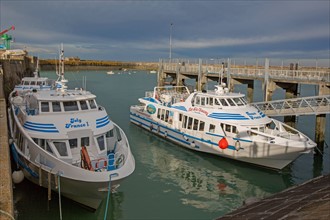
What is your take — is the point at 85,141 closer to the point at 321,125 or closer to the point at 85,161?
the point at 85,161

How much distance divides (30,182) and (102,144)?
436 cm

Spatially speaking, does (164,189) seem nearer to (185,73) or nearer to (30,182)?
(30,182)

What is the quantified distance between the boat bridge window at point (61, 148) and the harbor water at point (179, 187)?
2.03m

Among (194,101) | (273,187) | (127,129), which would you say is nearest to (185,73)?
(127,129)

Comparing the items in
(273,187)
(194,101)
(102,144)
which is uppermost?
(194,101)

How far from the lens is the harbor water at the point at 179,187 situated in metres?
13.5

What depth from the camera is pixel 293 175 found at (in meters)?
18.6

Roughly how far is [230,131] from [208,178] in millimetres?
3835

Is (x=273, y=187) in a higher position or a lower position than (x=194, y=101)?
lower

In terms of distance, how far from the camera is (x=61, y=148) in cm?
1348

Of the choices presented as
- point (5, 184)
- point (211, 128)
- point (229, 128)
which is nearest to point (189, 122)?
point (211, 128)

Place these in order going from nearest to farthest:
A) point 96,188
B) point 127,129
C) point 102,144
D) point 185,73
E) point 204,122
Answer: point 96,188
point 102,144
point 204,122
point 127,129
point 185,73

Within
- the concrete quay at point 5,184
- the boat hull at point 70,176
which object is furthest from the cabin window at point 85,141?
the concrete quay at point 5,184

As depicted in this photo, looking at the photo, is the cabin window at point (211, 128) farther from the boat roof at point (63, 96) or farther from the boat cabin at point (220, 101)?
the boat roof at point (63, 96)
